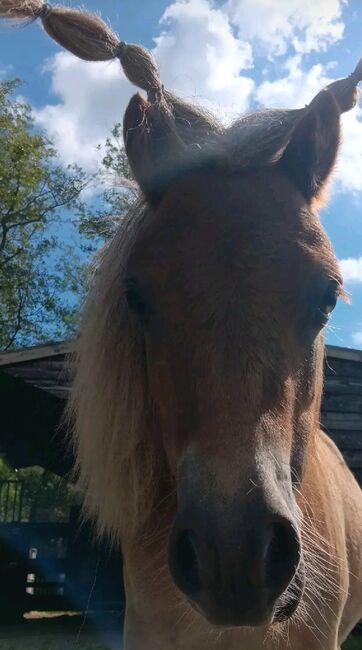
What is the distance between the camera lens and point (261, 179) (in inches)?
89.5

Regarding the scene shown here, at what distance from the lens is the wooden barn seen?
29.5ft

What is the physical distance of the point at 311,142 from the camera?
243 cm

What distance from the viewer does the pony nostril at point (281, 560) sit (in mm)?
1575

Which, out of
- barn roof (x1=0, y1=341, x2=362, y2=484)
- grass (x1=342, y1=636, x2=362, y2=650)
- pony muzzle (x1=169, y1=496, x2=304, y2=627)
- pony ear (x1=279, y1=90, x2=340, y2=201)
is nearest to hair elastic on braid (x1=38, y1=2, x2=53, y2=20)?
pony ear (x1=279, y1=90, x2=340, y2=201)

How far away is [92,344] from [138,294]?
585 millimetres

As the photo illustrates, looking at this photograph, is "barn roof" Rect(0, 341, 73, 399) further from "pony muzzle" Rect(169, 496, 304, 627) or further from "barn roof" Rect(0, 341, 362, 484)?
"pony muzzle" Rect(169, 496, 304, 627)

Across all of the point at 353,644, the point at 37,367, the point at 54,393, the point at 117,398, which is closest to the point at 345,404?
the point at 353,644

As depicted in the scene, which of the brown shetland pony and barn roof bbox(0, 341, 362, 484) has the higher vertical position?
barn roof bbox(0, 341, 362, 484)

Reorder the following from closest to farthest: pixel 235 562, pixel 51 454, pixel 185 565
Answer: pixel 235 562, pixel 185 565, pixel 51 454

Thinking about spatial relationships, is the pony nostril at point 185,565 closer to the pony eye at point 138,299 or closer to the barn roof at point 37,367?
the pony eye at point 138,299

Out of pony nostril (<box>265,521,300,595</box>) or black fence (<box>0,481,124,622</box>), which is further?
black fence (<box>0,481,124,622</box>)

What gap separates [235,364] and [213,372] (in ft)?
0.24

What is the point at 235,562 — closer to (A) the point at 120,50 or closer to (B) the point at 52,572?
(A) the point at 120,50

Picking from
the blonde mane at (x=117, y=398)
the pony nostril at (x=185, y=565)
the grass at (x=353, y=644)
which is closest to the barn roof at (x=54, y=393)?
the grass at (x=353, y=644)
